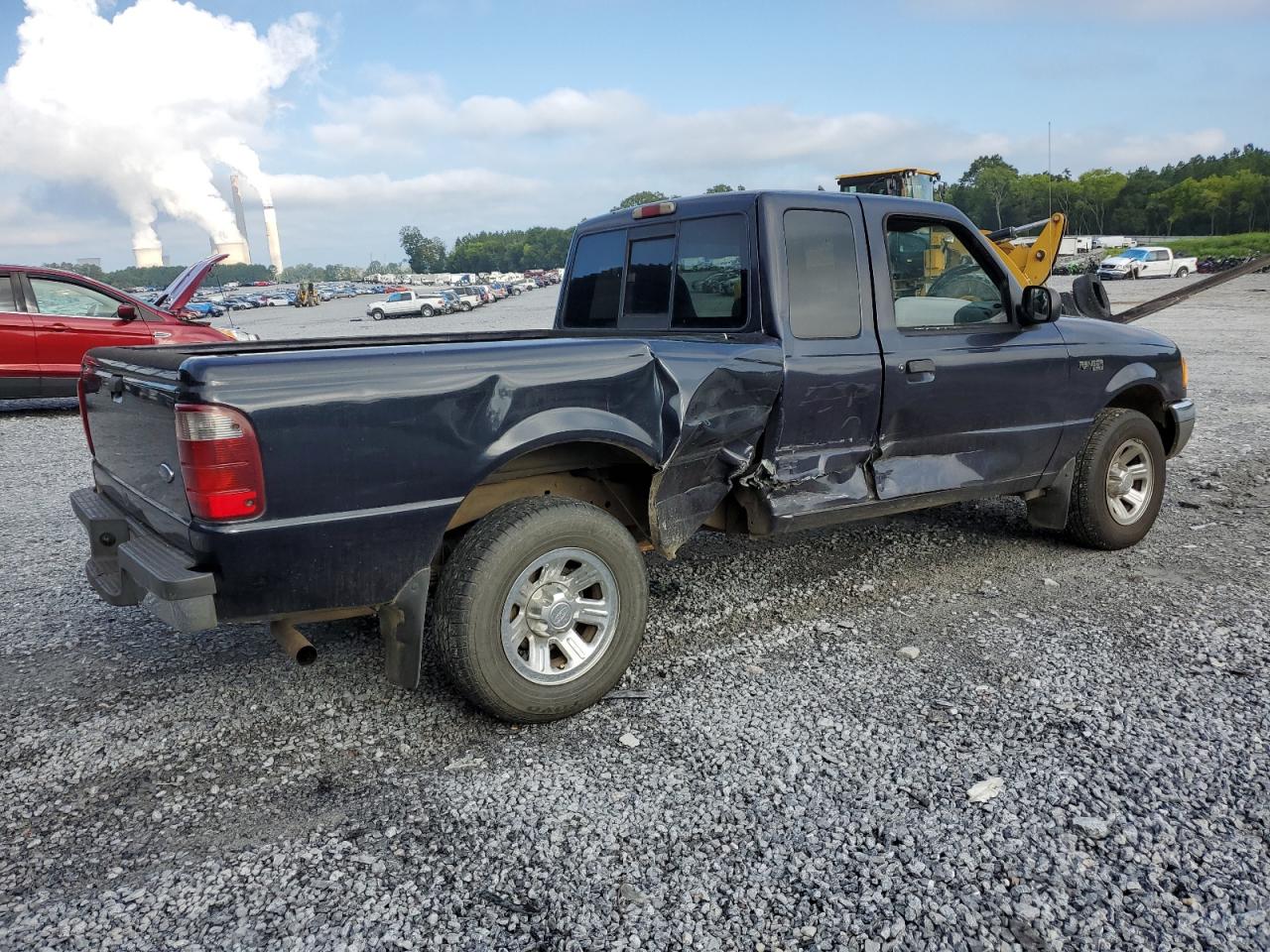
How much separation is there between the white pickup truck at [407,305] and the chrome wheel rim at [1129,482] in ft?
150

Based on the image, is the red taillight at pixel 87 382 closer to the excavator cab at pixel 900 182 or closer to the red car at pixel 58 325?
the red car at pixel 58 325

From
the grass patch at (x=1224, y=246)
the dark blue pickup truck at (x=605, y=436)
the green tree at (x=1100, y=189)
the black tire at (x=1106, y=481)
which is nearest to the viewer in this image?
the dark blue pickup truck at (x=605, y=436)

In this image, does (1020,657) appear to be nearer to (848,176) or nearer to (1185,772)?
(1185,772)

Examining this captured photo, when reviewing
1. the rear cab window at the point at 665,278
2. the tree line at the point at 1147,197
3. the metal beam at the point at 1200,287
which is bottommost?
the metal beam at the point at 1200,287

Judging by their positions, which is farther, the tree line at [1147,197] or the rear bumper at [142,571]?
the tree line at [1147,197]

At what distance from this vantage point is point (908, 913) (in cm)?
242

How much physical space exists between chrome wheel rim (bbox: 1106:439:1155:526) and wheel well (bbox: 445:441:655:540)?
2978 millimetres

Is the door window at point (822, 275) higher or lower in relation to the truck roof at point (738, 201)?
lower

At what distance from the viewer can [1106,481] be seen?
17.3 feet

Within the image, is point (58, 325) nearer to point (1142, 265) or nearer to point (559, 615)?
point (559, 615)

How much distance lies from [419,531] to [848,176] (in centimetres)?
2003

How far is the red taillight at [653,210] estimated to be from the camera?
452cm

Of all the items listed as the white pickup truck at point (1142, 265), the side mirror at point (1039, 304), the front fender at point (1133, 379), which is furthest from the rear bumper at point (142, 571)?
the white pickup truck at point (1142, 265)

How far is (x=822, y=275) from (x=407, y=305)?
48661mm
